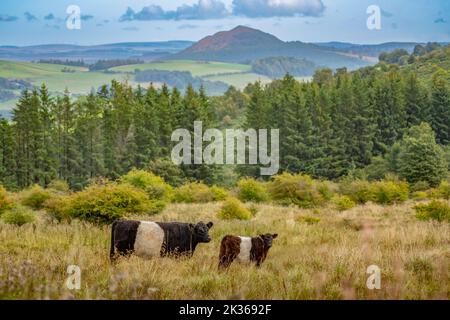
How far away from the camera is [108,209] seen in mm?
16094

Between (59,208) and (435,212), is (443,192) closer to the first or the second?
(435,212)

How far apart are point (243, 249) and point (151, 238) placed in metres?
1.63

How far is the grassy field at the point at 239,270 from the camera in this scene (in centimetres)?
593

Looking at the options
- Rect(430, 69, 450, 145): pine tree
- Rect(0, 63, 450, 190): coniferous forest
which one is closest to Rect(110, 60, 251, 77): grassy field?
Rect(0, 63, 450, 190): coniferous forest

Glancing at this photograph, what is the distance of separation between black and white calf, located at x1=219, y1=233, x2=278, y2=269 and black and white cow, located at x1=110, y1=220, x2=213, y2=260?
938 millimetres

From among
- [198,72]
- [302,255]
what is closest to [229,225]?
[302,255]

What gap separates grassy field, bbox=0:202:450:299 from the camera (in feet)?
19.5

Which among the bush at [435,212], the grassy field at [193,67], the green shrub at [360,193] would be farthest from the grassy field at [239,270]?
the grassy field at [193,67]

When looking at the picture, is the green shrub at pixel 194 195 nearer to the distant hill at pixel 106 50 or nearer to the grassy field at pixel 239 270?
the distant hill at pixel 106 50

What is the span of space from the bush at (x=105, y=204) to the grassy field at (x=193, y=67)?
4841cm

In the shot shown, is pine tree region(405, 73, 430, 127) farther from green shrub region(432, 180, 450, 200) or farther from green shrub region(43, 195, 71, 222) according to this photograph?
green shrub region(43, 195, 71, 222)

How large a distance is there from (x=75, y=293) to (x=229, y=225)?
10.3 metres
